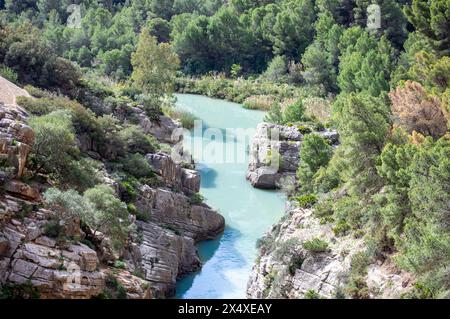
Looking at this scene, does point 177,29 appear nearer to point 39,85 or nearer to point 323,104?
point 323,104

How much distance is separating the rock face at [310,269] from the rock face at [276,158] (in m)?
11.3

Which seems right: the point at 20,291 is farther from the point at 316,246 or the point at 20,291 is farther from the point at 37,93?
the point at 37,93

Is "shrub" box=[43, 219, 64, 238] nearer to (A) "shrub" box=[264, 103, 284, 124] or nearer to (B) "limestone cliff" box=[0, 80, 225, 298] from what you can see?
(B) "limestone cliff" box=[0, 80, 225, 298]

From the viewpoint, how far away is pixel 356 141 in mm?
26984

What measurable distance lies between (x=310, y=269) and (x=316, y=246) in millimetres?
944

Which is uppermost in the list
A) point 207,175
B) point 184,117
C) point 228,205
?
point 228,205

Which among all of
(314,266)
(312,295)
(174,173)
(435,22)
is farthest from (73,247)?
(435,22)

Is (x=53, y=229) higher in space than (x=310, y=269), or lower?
higher

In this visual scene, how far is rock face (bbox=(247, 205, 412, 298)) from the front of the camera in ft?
76.7

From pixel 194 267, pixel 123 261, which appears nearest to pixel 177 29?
pixel 194 267

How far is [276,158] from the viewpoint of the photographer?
40.8 meters

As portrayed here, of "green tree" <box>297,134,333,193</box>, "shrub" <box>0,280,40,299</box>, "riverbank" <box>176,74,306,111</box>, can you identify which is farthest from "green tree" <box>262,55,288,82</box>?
"shrub" <box>0,280,40,299</box>

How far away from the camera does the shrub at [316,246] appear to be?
2638 centimetres
